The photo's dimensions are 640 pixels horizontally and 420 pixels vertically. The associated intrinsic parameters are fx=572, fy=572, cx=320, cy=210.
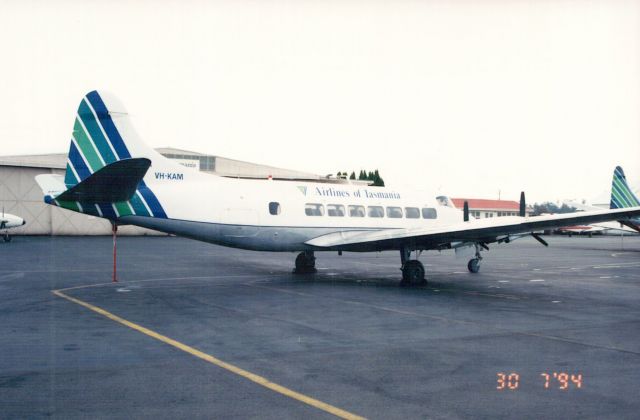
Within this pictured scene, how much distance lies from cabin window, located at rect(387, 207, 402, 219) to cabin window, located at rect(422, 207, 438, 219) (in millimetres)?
1479

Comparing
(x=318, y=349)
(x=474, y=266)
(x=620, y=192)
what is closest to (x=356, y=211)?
(x=474, y=266)

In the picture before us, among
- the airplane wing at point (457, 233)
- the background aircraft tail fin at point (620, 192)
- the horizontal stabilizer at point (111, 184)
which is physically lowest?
the airplane wing at point (457, 233)

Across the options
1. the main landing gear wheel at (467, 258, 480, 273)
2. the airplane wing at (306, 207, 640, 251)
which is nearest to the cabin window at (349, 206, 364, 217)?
the airplane wing at (306, 207, 640, 251)

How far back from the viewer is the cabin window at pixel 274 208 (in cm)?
2158

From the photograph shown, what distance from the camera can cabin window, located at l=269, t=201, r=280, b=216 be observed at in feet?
70.8

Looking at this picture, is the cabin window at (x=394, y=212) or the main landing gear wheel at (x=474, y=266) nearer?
the cabin window at (x=394, y=212)

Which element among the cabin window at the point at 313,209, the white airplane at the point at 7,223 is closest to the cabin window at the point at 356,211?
the cabin window at the point at 313,209

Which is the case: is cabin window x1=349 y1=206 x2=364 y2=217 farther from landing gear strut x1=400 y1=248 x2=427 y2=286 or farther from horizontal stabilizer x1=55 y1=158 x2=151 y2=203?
horizontal stabilizer x1=55 y1=158 x2=151 y2=203

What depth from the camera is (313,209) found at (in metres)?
22.7

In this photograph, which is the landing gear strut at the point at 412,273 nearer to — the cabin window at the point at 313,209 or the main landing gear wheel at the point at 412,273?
the main landing gear wheel at the point at 412,273

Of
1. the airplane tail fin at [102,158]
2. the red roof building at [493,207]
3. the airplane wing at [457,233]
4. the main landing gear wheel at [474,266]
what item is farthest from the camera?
the red roof building at [493,207]

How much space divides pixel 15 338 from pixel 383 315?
8.25m

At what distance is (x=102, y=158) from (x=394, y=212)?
39.9 ft

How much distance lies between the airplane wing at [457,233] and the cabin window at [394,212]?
1.70m
